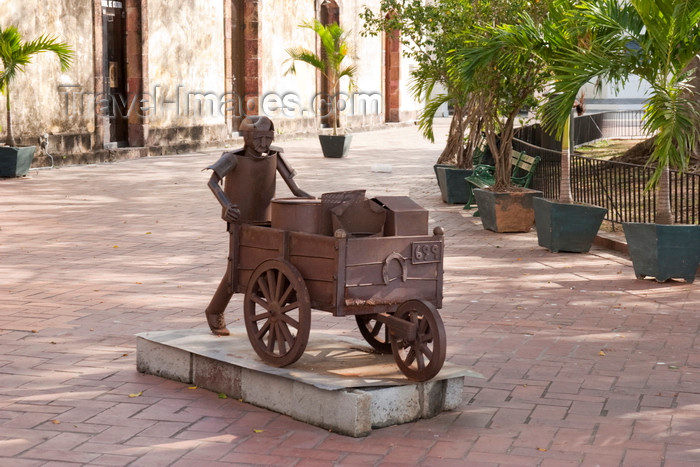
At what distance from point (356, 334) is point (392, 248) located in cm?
174

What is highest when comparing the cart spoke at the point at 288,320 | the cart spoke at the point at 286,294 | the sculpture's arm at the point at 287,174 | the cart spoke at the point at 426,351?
the sculpture's arm at the point at 287,174

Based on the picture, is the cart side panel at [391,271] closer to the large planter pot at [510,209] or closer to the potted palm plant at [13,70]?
the large planter pot at [510,209]

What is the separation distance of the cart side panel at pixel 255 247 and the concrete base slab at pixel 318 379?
1.38ft

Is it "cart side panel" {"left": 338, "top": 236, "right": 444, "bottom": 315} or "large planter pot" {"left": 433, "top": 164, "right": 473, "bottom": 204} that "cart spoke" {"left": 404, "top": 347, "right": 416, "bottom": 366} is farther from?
"large planter pot" {"left": 433, "top": 164, "right": 473, "bottom": 204}

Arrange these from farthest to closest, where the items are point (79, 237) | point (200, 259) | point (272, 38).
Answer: point (272, 38) → point (79, 237) → point (200, 259)

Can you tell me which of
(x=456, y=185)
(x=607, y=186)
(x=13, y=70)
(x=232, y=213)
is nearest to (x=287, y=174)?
(x=232, y=213)

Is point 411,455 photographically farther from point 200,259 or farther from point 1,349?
point 200,259

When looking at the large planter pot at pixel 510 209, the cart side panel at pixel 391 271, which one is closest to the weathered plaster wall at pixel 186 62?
the large planter pot at pixel 510 209

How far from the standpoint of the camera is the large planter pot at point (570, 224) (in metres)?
10.2

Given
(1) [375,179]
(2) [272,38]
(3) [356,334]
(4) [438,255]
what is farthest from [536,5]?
(2) [272,38]

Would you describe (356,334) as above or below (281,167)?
below

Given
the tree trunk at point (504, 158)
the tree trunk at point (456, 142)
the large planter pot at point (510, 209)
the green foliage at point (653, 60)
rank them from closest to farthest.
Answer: the green foliage at point (653, 60) < the large planter pot at point (510, 209) < the tree trunk at point (504, 158) < the tree trunk at point (456, 142)

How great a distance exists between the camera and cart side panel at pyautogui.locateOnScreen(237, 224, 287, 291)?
552 centimetres

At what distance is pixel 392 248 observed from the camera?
17.6 feet
